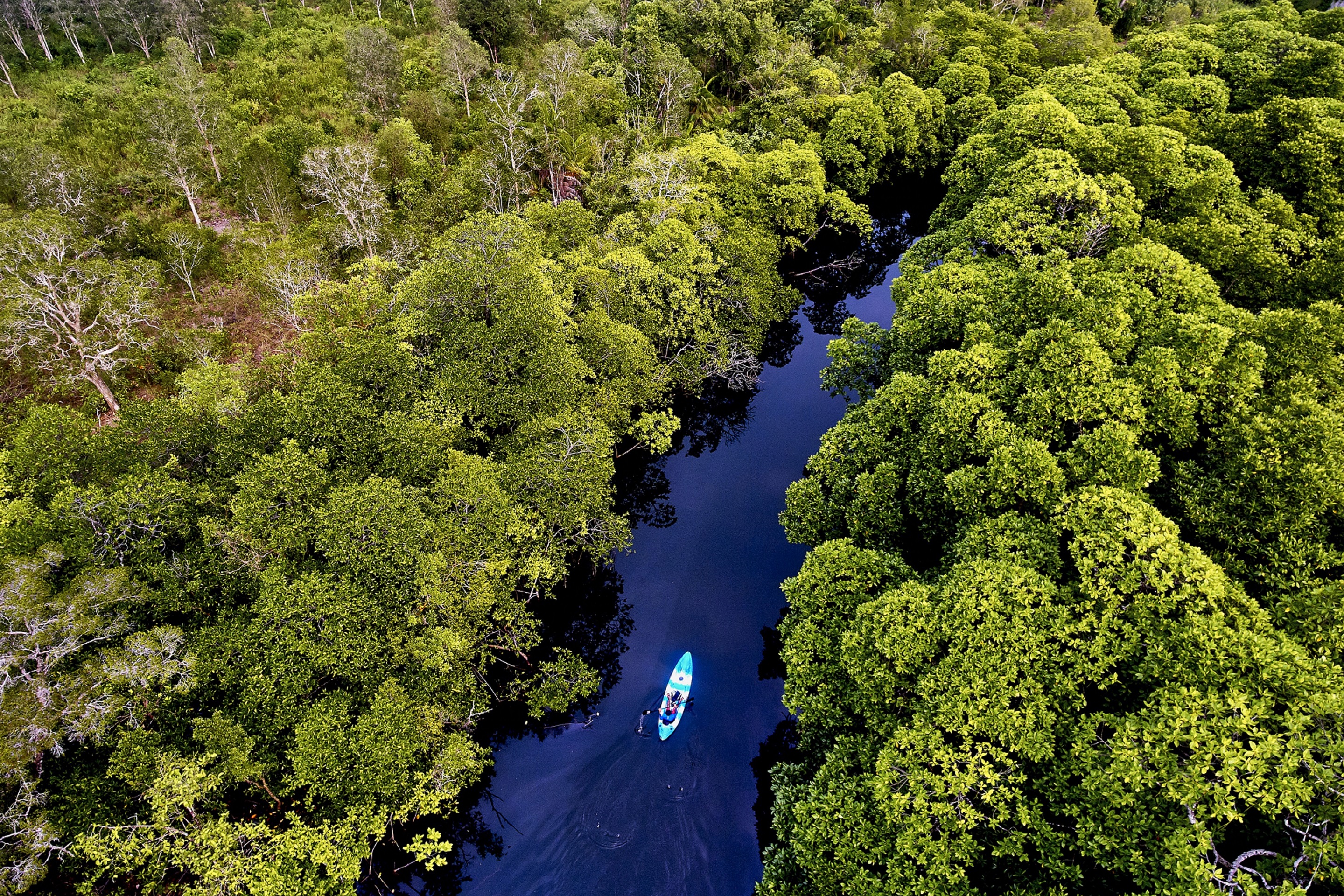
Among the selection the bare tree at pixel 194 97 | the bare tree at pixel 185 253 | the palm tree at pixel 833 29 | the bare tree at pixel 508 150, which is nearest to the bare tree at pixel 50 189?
the bare tree at pixel 185 253

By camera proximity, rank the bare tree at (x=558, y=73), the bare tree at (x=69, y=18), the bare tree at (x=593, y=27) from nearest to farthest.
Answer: the bare tree at (x=558, y=73) < the bare tree at (x=69, y=18) < the bare tree at (x=593, y=27)

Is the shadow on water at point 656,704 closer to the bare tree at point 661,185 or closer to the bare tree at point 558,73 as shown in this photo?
the bare tree at point 661,185

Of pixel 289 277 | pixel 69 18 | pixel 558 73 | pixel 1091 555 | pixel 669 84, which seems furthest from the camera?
pixel 69 18

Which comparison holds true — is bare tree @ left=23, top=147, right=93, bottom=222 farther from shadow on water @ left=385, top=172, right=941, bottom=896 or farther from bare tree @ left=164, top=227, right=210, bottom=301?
shadow on water @ left=385, top=172, right=941, bottom=896

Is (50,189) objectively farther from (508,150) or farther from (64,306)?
(508,150)

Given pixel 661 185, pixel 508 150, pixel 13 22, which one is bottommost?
pixel 661 185

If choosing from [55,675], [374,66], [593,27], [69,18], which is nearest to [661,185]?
[374,66]

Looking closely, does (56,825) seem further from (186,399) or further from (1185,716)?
(1185,716)

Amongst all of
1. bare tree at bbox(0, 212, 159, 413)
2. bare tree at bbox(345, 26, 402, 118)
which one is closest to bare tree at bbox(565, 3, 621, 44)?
bare tree at bbox(345, 26, 402, 118)
